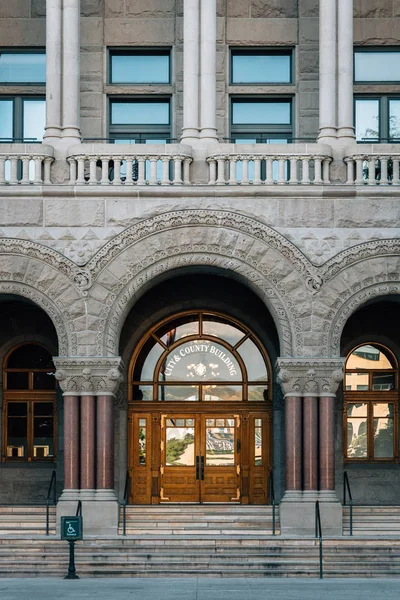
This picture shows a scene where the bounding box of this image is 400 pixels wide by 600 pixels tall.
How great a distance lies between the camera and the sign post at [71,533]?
96.9 feet

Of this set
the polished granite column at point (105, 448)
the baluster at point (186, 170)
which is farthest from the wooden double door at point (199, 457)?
the baluster at point (186, 170)

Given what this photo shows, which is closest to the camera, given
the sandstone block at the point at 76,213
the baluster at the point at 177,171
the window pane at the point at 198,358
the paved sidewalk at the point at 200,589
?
the paved sidewalk at the point at 200,589

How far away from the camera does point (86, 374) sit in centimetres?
3291

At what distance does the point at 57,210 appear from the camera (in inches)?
1316

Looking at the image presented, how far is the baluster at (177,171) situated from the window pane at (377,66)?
5468 mm

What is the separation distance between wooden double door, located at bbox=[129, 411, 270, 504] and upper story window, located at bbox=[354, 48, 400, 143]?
730 cm

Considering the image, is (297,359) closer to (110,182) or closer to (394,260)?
(394,260)

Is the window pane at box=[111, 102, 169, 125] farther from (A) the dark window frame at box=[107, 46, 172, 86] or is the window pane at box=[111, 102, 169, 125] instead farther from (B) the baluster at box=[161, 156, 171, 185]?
(B) the baluster at box=[161, 156, 171, 185]

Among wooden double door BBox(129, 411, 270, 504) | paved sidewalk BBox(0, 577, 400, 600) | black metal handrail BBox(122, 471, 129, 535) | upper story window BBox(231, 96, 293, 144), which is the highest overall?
upper story window BBox(231, 96, 293, 144)

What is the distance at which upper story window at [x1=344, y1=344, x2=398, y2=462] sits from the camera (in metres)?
36.5

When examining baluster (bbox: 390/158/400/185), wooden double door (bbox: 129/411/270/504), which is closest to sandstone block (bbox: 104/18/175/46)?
baluster (bbox: 390/158/400/185)

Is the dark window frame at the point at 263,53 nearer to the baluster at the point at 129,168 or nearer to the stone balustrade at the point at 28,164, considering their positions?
the baluster at the point at 129,168

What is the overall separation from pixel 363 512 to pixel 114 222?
8492 millimetres

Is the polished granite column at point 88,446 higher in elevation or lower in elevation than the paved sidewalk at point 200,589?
higher
